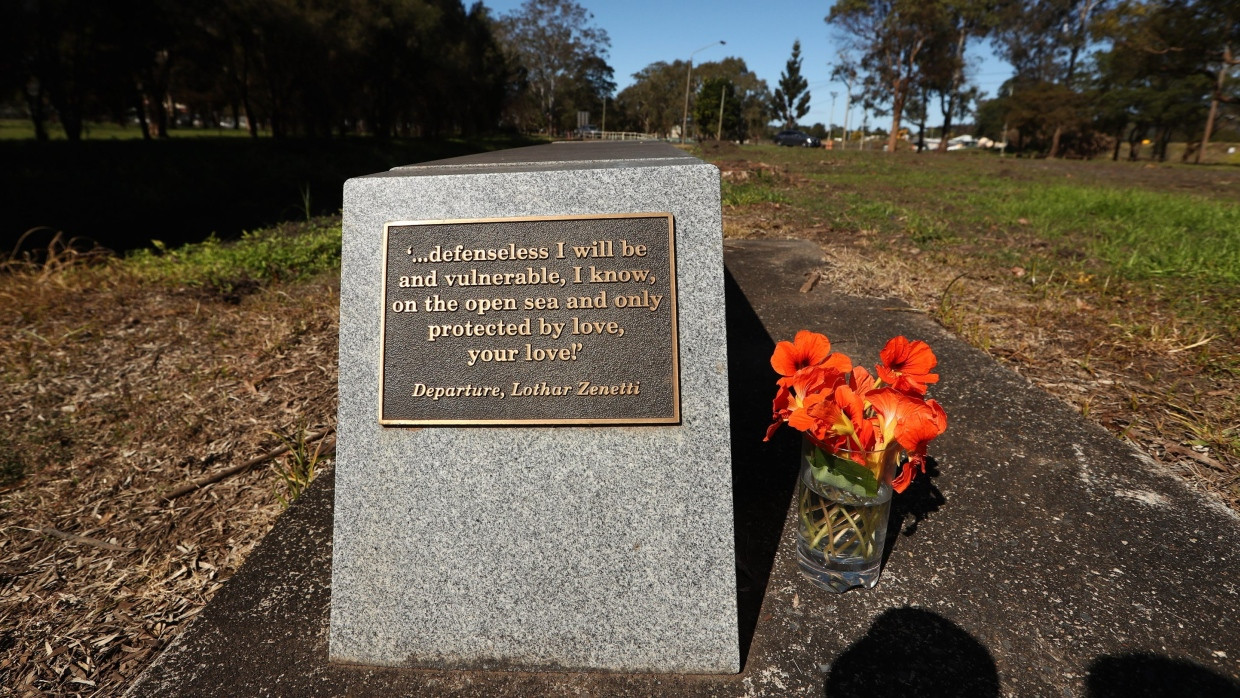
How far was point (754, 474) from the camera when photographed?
7.64 feet

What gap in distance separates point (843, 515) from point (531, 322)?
100cm

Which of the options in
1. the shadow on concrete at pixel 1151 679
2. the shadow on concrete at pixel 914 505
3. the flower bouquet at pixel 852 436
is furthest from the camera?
the shadow on concrete at pixel 914 505

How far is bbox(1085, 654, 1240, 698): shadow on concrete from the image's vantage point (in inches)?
55.2

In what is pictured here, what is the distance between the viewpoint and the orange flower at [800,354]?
163 centimetres

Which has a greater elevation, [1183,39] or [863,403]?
[1183,39]

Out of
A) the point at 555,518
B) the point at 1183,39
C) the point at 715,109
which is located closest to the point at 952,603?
the point at 555,518

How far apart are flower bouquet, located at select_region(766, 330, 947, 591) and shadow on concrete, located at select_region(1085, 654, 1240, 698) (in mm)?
541

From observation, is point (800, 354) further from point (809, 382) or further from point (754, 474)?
point (754, 474)

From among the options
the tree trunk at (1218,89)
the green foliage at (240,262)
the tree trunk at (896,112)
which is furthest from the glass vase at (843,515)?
the tree trunk at (896,112)

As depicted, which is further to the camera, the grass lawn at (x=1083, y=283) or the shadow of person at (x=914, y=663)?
the grass lawn at (x=1083, y=283)

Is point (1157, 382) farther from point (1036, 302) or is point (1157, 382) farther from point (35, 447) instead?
point (35, 447)

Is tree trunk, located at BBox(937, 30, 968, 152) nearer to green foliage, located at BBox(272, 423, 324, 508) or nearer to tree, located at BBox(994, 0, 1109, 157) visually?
tree, located at BBox(994, 0, 1109, 157)

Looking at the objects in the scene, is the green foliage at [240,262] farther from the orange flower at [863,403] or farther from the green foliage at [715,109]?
the green foliage at [715,109]

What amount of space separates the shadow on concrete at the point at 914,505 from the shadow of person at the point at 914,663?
0.27 metres
